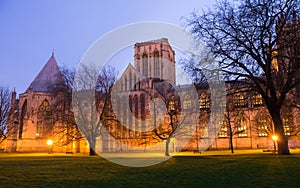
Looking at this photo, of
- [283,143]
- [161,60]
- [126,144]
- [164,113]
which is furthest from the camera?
[161,60]

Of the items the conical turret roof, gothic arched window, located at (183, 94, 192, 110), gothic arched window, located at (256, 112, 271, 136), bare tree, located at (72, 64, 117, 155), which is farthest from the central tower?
bare tree, located at (72, 64, 117, 155)

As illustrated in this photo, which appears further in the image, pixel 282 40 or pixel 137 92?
pixel 137 92

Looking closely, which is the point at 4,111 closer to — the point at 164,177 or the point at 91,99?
the point at 91,99

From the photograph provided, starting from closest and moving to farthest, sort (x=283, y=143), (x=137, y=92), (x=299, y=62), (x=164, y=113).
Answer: (x=299, y=62), (x=283, y=143), (x=164, y=113), (x=137, y=92)

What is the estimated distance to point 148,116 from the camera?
155 feet

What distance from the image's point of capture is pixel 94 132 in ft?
120

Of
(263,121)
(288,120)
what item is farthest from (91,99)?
(288,120)

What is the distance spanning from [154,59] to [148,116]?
36.1 metres

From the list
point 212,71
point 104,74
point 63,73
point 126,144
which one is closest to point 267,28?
point 212,71

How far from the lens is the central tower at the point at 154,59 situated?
8052 cm

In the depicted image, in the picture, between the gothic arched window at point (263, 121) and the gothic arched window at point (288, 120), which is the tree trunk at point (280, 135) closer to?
the gothic arched window at point (288, 120)

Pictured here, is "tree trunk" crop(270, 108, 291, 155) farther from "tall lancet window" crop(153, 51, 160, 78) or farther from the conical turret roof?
the conical turret roof

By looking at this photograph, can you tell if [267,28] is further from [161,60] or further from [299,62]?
[161,60]

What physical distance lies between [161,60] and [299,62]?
194 ft
